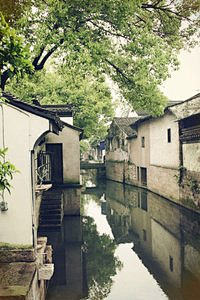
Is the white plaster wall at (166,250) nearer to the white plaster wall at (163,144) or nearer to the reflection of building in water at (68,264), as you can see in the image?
the reflection of building in water at (68,264)

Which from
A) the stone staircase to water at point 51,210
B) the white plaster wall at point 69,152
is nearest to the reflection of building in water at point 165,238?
the stone staircase to water at point 51,210

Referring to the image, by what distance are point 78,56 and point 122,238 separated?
7.56 metres

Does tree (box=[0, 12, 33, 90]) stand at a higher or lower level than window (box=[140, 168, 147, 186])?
higher

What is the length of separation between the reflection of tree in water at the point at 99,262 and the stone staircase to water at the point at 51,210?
1355mm

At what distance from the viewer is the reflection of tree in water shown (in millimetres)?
7911

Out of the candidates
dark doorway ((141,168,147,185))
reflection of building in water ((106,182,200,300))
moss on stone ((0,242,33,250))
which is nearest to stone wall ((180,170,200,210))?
reflection of building in water ((106,182,200,300))

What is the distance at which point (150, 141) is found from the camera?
24.2 m

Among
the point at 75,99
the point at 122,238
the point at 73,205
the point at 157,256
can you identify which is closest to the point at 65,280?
the point at 157,256

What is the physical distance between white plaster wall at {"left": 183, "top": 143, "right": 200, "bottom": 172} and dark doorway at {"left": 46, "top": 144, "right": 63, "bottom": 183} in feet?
23.4

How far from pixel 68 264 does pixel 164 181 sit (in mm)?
12108

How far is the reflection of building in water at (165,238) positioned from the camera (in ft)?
26.8

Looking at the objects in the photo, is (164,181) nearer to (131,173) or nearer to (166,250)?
(131,173)

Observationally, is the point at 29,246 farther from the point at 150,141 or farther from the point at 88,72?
the point at 150,141

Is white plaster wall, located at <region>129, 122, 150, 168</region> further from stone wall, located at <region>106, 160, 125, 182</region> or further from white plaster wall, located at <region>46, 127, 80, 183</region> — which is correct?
white plaster wall, located at <region>46, 127, 80, 183</region>
